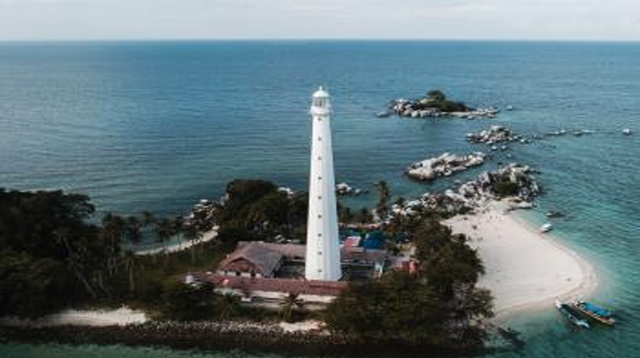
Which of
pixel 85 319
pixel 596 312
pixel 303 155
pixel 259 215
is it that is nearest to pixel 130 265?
pixel 85 319

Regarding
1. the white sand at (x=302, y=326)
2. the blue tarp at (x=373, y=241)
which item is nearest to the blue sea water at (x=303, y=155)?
the white sand at (x=302, y=326)

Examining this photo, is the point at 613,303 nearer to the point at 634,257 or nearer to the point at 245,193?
the point at 634,257

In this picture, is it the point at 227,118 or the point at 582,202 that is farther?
the point at 227,118

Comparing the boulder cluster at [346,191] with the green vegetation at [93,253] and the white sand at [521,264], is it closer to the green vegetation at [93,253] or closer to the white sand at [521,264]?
the white sand at [521,264]

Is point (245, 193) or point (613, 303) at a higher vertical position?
point (245, 193)

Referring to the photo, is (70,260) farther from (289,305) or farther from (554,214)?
(554,214)

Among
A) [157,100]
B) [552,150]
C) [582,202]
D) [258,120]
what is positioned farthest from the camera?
[157,100]

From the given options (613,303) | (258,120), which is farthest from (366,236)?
(258,120)

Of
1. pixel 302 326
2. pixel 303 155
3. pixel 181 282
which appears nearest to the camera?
pixel 302 326
